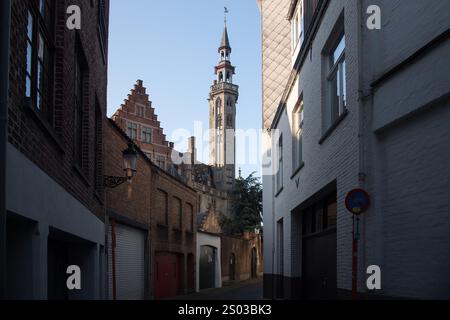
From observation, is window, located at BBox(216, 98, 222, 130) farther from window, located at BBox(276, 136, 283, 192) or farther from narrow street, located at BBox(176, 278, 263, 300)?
window, located at BBox(276, 136, 283, 192)

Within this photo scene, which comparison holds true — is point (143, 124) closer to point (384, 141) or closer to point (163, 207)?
point (163, 207)

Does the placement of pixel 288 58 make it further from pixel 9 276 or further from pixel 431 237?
pixel 9 276

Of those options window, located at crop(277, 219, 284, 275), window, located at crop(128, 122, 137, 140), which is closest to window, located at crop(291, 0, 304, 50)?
window, located at crop(277, 219, 284, 275)

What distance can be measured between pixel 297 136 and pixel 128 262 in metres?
6.72

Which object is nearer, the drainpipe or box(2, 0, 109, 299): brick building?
the drainpipe

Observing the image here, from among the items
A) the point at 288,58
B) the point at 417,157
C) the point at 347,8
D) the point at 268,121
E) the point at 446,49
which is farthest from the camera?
the point at 268,121

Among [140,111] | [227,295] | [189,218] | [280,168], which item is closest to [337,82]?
[280,168]

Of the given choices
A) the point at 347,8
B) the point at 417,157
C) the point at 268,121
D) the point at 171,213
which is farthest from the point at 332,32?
the point at 171,213

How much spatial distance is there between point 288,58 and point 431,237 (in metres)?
17.8

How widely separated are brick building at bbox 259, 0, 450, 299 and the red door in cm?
1106

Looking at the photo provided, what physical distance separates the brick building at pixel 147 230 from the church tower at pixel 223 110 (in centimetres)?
7025

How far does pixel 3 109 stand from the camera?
4777mm

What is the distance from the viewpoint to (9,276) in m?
5.96

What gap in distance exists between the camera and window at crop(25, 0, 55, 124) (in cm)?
646
